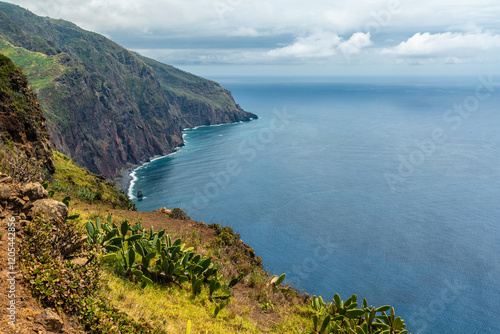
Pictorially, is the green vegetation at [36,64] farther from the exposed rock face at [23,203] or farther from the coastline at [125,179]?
the exposed rock face at [23,203]

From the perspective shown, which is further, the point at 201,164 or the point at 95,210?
the point at 201,164

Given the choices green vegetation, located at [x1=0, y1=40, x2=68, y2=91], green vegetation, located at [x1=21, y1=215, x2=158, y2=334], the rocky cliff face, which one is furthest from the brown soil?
green vegetation, located at [x1=0, y1=40, x2=68, y2=91]

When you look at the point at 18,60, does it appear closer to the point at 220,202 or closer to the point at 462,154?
the point at 220,202

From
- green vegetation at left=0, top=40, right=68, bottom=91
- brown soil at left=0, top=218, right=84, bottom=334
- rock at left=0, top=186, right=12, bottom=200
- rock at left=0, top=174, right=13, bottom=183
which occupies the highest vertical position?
green vegetation at left=0, top=40, right=68, bottom=91

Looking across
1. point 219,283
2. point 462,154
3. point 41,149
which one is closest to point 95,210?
point 219,283

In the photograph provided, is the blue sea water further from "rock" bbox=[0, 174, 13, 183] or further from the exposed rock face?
"rock" bbox=[0, 174, 13, 183]

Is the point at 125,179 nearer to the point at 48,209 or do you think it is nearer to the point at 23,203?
the point at 23,203
